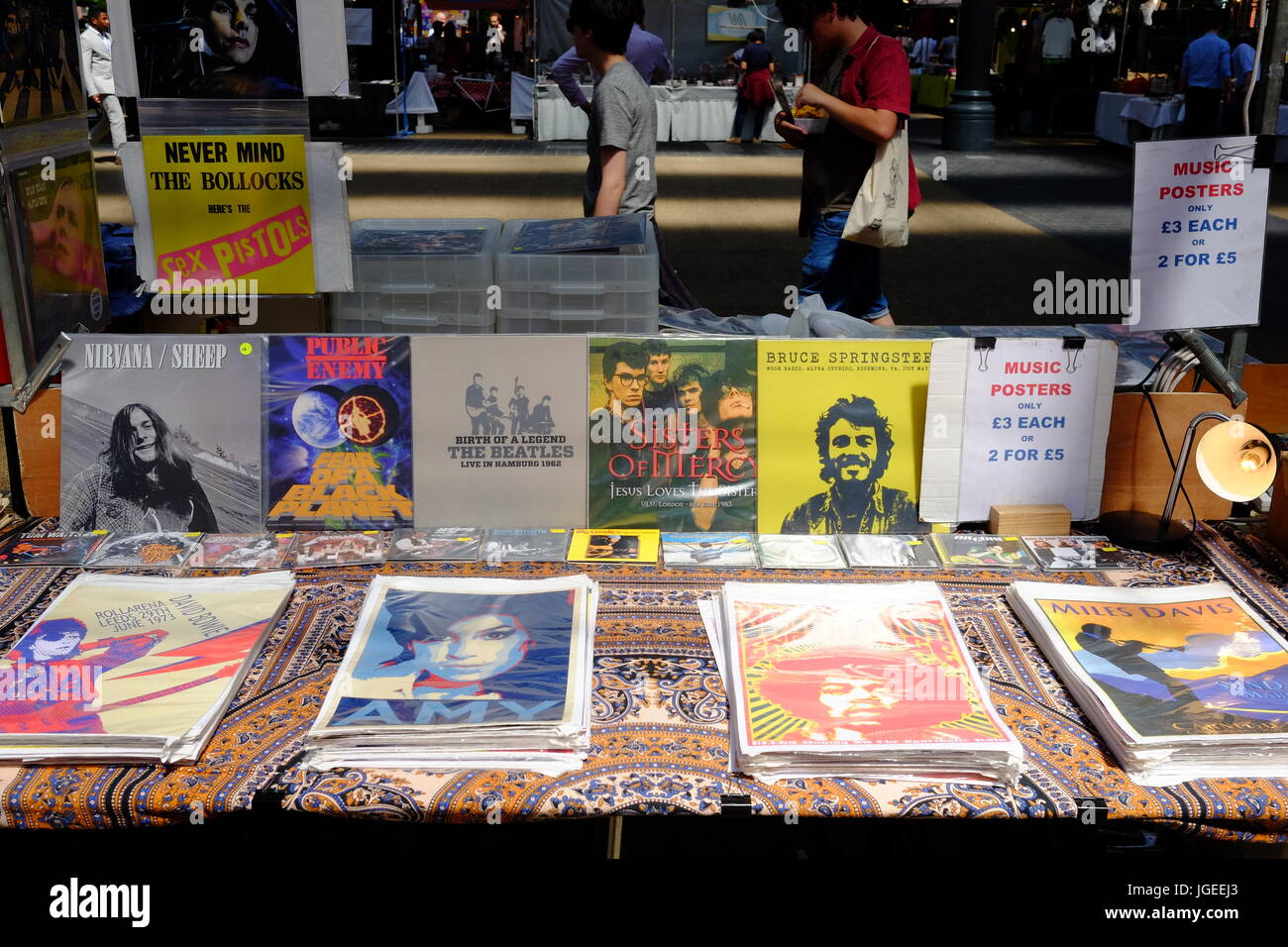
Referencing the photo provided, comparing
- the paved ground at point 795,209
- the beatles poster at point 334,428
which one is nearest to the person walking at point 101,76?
the paved ground at point 795,209

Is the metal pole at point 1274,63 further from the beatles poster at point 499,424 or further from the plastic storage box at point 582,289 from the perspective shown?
the beatles poster at point 499,424

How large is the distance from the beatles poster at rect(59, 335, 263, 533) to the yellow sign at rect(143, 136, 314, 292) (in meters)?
0.31

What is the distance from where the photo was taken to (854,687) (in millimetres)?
2039

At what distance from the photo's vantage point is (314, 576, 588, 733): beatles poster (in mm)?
1946

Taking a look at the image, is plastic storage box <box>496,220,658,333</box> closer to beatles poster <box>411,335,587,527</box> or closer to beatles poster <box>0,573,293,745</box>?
beatles poster <box>411,335,587,527</box>

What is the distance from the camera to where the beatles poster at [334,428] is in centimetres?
268

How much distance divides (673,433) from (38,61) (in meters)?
1.77

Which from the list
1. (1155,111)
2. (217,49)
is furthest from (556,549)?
(1155,111)

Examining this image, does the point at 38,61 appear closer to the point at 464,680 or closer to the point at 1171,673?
the point at 464,680

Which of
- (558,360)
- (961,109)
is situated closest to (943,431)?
(558,360)

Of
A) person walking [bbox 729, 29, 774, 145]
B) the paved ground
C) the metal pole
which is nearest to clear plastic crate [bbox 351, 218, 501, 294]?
the metal pole

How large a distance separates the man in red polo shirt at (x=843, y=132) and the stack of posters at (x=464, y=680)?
214 centimetres

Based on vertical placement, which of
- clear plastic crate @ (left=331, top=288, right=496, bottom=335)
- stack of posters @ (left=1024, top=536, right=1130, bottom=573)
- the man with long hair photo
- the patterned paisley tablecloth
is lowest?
the patterned paisley tablecloth
